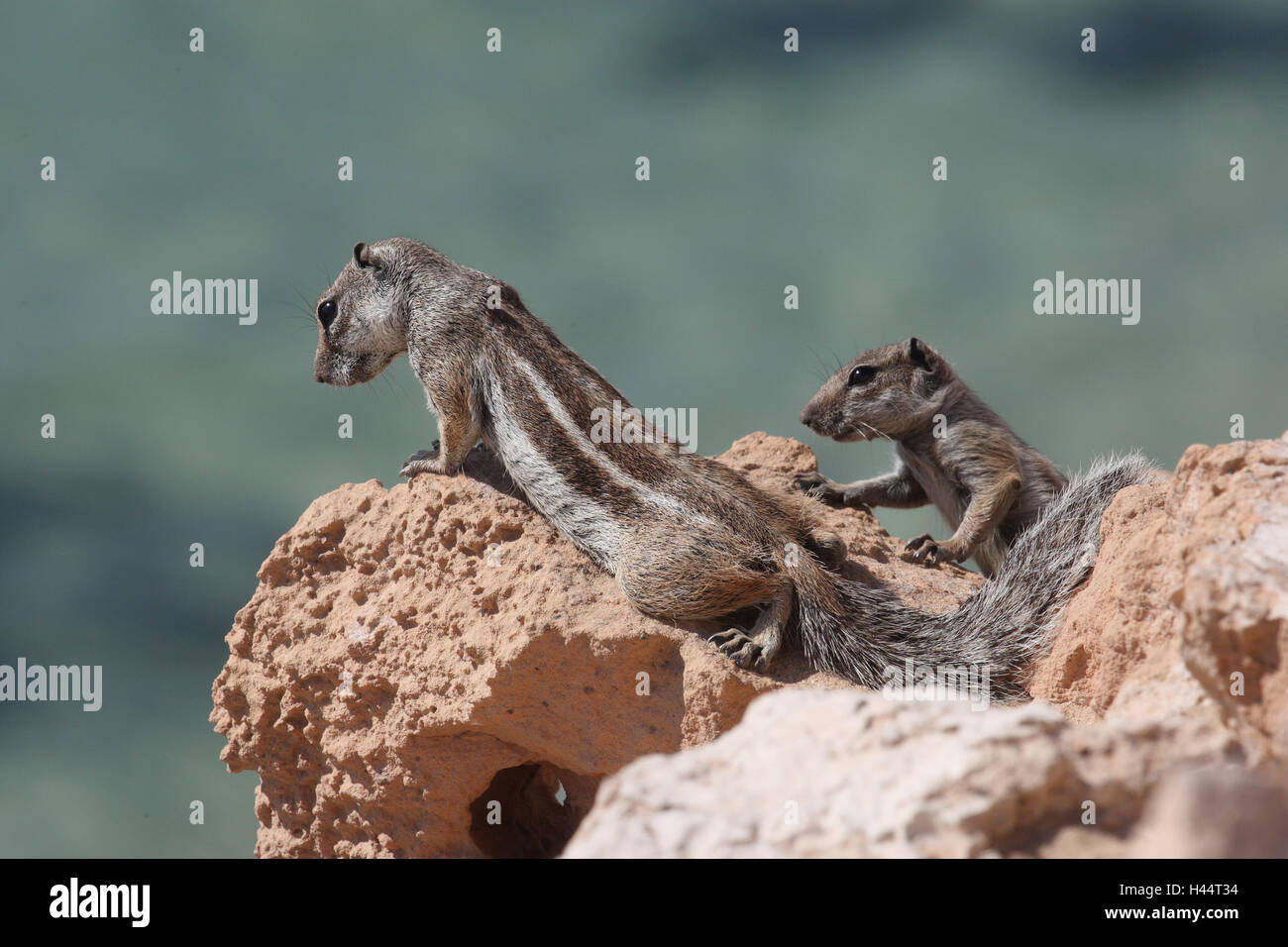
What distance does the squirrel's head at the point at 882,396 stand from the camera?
285 inches

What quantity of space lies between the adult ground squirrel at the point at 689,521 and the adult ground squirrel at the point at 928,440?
43.3 inches

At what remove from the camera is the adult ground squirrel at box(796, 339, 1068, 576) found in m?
7.00

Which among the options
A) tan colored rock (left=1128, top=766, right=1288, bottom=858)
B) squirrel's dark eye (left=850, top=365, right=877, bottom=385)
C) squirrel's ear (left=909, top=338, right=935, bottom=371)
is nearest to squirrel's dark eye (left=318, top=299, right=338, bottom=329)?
squirrel's dark eye (left=850, top=365, right=877, bottom=385)

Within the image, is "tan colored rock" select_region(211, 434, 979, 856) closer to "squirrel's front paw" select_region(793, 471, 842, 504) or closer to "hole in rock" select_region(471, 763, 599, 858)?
"hole in rock" select_region(471, 763, 599, 858)

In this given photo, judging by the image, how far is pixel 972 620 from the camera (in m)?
5.39

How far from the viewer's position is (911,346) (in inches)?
287

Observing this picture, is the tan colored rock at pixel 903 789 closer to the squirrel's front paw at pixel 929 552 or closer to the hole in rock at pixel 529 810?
the hole in rock at pixel 529 810

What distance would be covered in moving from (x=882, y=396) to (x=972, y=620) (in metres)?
2.17

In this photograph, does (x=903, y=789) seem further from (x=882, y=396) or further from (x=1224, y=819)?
(x=882, y=396)

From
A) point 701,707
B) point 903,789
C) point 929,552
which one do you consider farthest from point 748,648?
point 903,789

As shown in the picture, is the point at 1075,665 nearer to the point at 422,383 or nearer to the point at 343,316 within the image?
the point at 422,383
